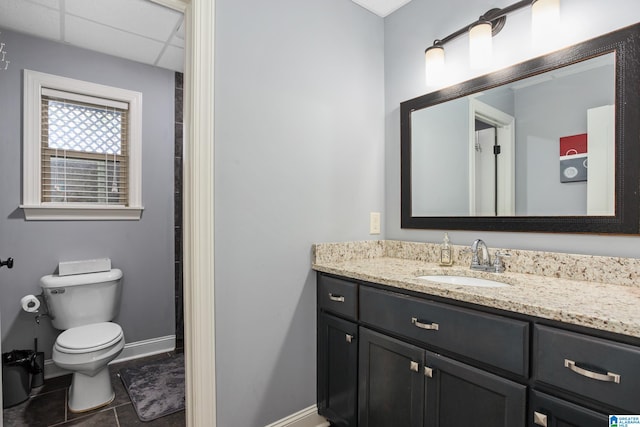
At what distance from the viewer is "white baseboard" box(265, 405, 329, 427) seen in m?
1.63

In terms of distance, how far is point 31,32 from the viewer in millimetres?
2217

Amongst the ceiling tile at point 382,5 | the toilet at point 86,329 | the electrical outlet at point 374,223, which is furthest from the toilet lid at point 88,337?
the ceiling tile at point 382,5

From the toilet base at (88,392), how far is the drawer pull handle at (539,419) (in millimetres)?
2288

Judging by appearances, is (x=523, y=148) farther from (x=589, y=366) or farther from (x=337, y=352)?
(x=337, y=352)

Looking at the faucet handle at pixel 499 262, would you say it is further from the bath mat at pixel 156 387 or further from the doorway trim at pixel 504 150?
the bath mat at pixel 156 387

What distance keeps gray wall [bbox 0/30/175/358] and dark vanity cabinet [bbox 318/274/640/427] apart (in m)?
1.73

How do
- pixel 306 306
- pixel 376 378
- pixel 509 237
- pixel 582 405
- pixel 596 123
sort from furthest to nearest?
pixel 306 306
pixel 509 237
pixel 376 378
pixel 596 123
pixel 582 405

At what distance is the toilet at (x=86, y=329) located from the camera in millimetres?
1911

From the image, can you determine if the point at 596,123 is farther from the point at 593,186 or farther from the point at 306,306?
the point at 306,306

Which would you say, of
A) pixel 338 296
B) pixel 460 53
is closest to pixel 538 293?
pixel 338 296

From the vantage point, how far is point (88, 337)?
202cm

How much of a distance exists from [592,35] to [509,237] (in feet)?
2.85

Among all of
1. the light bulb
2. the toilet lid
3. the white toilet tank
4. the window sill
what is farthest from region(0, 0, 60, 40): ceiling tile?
the light bulb

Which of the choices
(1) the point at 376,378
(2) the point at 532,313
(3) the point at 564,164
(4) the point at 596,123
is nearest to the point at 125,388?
(1) the point at 376,378
